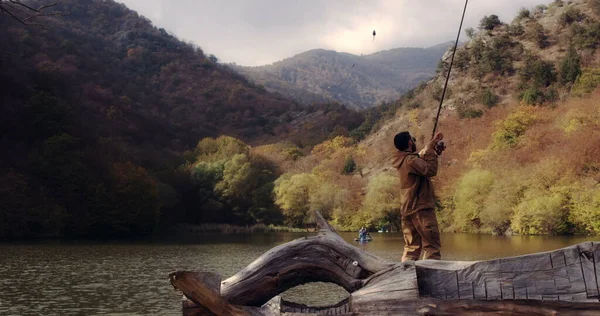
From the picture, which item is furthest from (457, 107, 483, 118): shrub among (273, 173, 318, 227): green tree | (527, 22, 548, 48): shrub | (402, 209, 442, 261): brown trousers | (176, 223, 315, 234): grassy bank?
(402, 209, 442, 261): brown trousers

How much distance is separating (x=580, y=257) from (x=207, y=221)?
70.9 m

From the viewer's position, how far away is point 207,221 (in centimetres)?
7544

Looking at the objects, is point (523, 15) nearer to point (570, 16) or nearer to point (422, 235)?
point (570, 16)

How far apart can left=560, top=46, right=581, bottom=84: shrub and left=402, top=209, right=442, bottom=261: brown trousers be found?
81243mm

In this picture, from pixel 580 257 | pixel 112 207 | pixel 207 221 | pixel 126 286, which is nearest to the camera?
pixel 580 257

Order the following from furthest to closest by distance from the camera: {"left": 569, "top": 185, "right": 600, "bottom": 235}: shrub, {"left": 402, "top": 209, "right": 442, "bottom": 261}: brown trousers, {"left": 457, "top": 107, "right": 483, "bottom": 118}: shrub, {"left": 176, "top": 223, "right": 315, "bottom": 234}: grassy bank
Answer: {"left": 457, "top": 107, "right": 483, "bottom": 118}: shrub
{"left": 176, "top": 223, "right": 315, "bottom": 234}: grassy bank
{"left": 569, "top": 185, "right": 600, "bottom": 235}: shrub
{"left": 402, "top": 209, "right": 442, "bottom": 261}: brown trousers

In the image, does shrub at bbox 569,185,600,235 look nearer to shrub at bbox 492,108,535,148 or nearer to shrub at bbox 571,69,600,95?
shrub at bbox 492,108,535,148

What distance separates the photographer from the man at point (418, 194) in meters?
8.42

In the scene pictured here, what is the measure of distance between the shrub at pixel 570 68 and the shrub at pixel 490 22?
23.5 metres

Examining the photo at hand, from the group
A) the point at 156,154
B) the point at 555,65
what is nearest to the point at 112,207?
the point at 156,154

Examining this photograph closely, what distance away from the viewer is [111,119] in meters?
96.2

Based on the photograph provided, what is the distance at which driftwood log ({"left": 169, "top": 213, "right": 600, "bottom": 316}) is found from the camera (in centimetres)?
591

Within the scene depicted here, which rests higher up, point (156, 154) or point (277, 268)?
point (156, 154)

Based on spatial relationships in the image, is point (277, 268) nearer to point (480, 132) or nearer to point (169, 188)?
point (169, 188)
